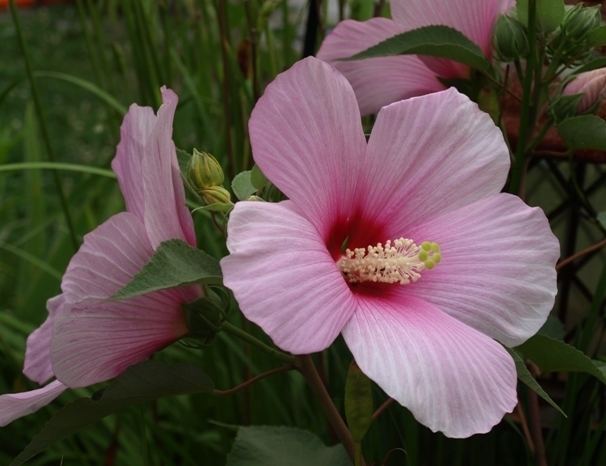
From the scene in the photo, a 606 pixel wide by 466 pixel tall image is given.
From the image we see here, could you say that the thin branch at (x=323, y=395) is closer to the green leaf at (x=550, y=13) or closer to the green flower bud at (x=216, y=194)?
the green flower bud at (x=216, y=194)

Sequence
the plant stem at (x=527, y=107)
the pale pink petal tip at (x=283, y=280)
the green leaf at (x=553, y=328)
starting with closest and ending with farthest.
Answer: the pale pink petal tip at (x=283, y=280) < the plant stem at (x=527, y=107) < the green leaf at (x=553, y=328)

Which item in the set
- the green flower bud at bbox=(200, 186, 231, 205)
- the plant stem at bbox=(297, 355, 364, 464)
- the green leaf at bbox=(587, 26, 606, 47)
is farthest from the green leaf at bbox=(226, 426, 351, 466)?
the green leaf at bbox=(587, 26, 606, 47)

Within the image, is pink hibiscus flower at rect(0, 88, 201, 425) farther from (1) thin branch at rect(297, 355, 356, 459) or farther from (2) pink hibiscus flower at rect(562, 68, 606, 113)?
(2) pink hibiscus flower at rect(562, 68, 606, 113)

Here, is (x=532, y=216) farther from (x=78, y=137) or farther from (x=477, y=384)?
(x=78, y=137)

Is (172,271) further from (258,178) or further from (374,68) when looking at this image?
(374,68)

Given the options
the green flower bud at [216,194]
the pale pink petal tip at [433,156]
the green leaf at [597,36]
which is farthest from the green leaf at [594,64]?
the green flower bud at [216,194]

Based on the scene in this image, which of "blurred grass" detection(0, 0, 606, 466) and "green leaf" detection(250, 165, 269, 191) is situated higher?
"green leaf" detection(250, 165, 269, 191)

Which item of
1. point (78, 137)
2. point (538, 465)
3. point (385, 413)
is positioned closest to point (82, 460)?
point (385, 413)
